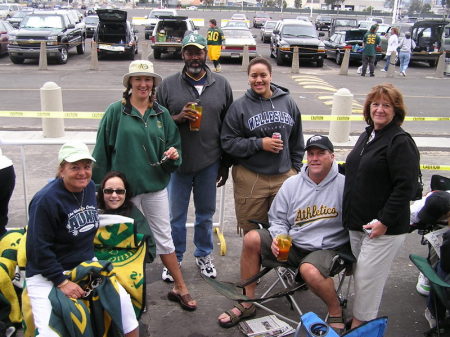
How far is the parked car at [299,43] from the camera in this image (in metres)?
20.9

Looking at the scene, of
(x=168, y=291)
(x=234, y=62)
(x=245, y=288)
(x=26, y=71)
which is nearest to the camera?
(x=245, y=288)

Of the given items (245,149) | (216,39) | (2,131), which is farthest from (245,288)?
(216,39)

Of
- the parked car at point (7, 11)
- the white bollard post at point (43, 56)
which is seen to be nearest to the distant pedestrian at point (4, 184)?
the white bollard post at point (43, 56)

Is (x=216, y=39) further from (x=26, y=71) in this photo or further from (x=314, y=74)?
(x=26, y=71)

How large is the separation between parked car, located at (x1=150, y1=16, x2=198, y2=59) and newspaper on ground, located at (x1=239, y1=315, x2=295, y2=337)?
1828cm

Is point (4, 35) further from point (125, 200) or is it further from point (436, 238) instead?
point (436, 238)

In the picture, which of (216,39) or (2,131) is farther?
(216,39)

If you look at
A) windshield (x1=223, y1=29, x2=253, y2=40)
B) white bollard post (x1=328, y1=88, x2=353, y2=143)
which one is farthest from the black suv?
white bollard post (x1=328, y1=88, x2=353, y2=143)

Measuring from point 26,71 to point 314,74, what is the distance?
35.4 feet

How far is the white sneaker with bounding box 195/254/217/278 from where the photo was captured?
4.50m

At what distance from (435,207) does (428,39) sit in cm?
2194

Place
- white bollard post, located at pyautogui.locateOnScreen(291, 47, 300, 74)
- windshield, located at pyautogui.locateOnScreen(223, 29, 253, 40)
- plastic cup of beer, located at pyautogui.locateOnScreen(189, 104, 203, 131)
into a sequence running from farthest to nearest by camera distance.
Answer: windshield, located at pyautogui.locateOnScreen(223, 29, 253, 40)
white bollard post, located at pyautogui.locateOnScreen(291, 47, 300, 74)
plastic cup of beer, located at pyautogui.locateOnScreen(189, 104, 203, 131)

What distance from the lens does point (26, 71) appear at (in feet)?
59.9

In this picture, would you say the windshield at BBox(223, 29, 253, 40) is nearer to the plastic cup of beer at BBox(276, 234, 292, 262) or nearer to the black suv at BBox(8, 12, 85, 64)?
the black suv at BBox(8, 12, 85, 64)
